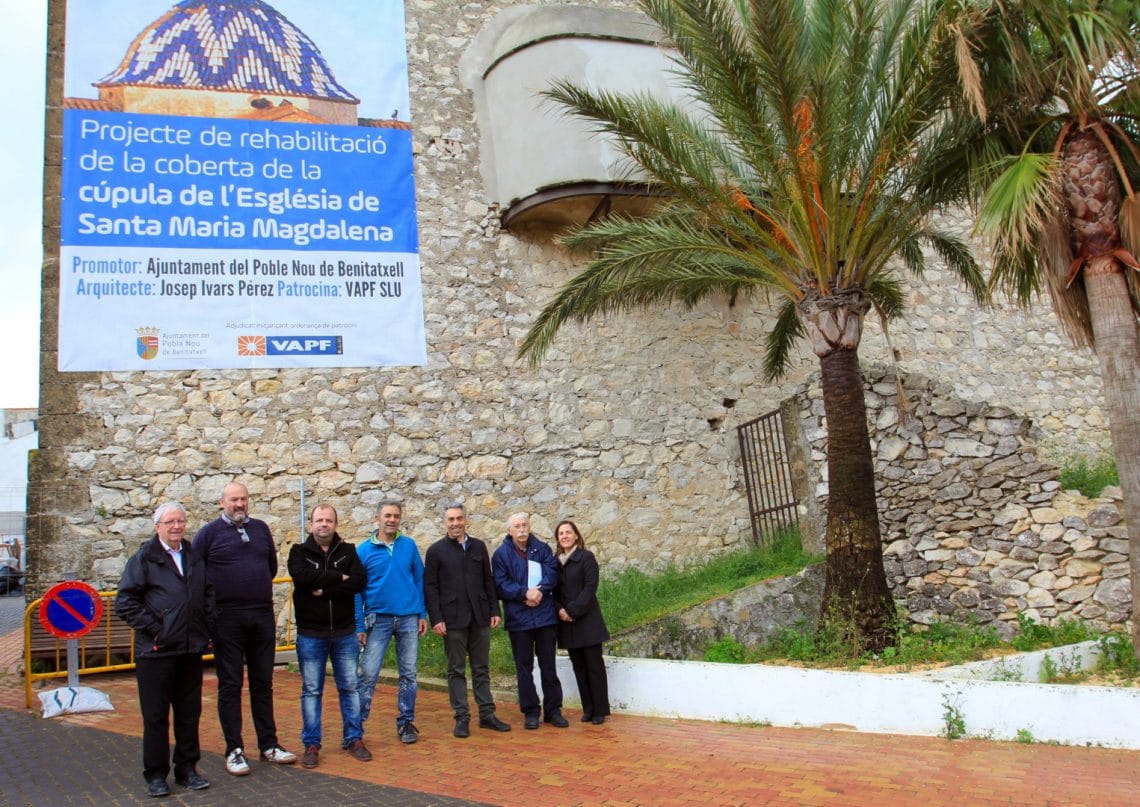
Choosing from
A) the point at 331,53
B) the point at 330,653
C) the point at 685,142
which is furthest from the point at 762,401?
the point at 330,653

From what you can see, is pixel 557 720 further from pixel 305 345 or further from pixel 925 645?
pixel 305 345

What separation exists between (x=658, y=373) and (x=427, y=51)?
17.2ft

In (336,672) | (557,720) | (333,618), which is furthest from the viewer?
(557,720)

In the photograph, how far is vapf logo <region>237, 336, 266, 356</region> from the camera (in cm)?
1073

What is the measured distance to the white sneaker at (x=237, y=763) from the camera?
538 cm

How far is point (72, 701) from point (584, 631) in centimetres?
417

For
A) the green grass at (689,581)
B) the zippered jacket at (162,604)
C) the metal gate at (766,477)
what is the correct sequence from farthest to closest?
the metal gate at (766,477) → the green grass at (689,581) → the zippered jacket at (162,604)

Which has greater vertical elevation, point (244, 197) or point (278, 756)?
point (244, 197)

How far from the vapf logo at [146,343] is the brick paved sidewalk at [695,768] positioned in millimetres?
4744

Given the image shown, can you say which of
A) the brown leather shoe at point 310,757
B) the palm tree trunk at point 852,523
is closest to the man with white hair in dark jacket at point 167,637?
the brown leather shoe at point 310,757

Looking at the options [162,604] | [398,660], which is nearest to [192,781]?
[162,604]

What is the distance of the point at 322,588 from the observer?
19.1ft

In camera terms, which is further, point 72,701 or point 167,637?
point 72,701

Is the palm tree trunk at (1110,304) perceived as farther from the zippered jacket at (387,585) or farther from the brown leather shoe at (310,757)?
the brown leather shoe at (310,757)
